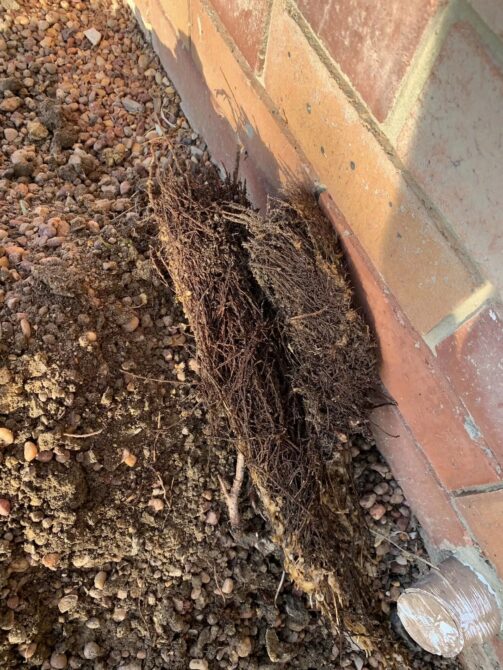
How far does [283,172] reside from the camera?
1.39 m

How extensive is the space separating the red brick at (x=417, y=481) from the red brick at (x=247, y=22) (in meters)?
0.90

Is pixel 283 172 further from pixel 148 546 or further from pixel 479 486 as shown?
pixel 148 546

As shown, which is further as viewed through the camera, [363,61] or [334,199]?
[334,199]

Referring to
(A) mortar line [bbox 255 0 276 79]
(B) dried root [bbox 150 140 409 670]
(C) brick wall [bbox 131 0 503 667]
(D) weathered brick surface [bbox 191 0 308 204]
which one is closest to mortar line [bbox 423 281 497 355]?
(C) brick wall [bbox 131 0 503 667]

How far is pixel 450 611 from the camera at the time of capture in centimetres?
125

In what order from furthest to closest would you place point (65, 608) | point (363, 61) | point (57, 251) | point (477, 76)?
point (57, 251) → point (65, 608) → point (363, 61) → point (477, 76)

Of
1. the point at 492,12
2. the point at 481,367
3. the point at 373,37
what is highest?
the point at 492,12

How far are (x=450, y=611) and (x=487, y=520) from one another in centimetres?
A: 23

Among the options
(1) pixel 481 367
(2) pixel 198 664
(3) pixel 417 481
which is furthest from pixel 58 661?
(1) pixel 481 367

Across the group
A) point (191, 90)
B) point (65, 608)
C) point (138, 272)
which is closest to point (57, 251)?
point (138, 272)

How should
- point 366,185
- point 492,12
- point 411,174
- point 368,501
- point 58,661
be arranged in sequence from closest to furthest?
point 492,12, point 411,174, point 366,185, point 58,661, point 368,501

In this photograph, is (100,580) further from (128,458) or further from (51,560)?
(128,458)

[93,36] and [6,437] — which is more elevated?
[93,36]

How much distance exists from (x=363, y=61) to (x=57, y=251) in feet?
2.96
